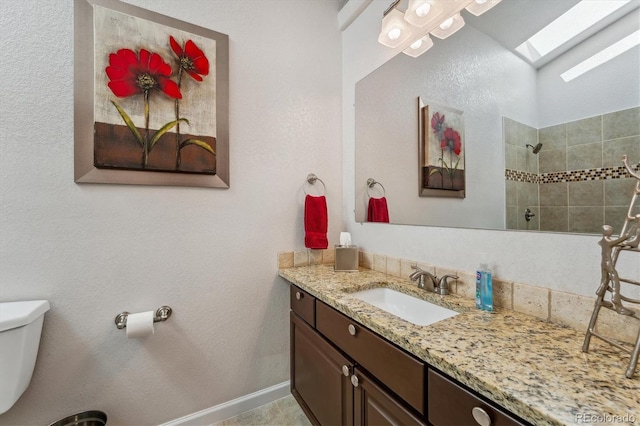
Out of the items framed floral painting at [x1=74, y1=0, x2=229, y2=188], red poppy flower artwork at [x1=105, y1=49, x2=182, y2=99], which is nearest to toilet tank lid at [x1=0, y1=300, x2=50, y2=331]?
framed floral painting at [x1=74, y1=0, x2=229, y2=188]

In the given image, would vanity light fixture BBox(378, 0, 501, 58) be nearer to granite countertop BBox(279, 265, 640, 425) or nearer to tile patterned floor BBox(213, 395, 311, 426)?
granite countertop BBox(279, 265, 640, 425)

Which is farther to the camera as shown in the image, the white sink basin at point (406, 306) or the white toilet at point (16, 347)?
the white sink basin at point (406, 306)

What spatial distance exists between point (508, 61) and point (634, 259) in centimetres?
77

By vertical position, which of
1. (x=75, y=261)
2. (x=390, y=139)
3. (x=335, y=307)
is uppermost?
(x=390, y=139)

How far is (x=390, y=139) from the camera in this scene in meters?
1.50

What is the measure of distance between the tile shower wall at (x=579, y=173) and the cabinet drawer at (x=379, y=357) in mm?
630

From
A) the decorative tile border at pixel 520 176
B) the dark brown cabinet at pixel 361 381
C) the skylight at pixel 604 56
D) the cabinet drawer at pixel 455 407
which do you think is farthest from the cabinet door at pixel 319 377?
the skylight at pixel 604 56

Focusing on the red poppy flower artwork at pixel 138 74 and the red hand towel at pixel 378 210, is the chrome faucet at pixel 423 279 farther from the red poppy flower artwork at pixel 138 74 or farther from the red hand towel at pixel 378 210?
the red poppy flower artwork at pixel 138 74

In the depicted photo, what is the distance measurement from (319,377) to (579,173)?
1257mm

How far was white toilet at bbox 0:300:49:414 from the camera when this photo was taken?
924mm

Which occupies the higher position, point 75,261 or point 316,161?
point 316,161

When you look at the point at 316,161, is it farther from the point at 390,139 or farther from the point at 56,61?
the point at 56,61

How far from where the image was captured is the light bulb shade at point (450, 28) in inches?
45.6

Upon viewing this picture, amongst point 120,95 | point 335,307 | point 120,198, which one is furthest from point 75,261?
point 335,307
